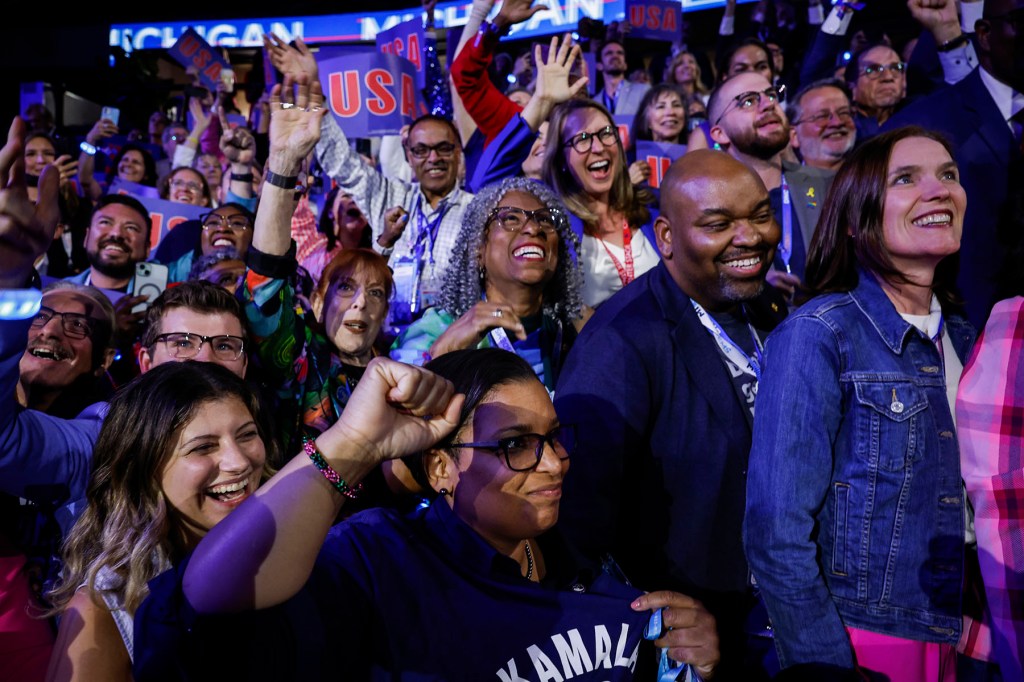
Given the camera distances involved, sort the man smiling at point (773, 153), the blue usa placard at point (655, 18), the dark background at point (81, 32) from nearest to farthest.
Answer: the man smiling at point (773, 153)
the blue usa placard at point (655, 18)
the dark background at point (81, 32)

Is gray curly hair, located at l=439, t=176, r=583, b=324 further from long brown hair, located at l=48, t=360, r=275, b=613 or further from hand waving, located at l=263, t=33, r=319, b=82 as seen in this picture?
long brown hair, located at l=48, t=360, r=275, b=613

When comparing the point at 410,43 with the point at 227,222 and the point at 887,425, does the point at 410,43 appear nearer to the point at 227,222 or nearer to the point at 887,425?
the point at 227,222

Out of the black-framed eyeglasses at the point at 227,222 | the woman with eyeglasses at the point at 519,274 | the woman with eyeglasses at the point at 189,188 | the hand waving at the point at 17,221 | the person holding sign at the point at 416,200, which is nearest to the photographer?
the hand waving at the point at 17,221

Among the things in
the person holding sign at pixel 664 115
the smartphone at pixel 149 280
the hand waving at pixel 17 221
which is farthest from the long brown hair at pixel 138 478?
the person holding sign at pixel 664 115

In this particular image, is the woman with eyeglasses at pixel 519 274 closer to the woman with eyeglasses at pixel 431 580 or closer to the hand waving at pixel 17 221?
the woman with eyeglasses at pixel 431 580

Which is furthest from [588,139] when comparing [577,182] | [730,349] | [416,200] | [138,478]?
[138,478]

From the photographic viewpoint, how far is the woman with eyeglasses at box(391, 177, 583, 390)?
143 inches

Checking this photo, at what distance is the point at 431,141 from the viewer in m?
5.18

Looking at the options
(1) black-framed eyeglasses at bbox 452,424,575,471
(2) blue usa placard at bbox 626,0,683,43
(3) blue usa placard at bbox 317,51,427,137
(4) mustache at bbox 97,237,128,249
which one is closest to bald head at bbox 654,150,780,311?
(1) black-framed eyeglasses at bbox 452,424,575,471

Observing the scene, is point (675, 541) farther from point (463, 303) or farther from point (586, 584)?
point (463, 303)

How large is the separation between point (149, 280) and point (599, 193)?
251cm

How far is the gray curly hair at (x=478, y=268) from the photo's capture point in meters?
3.78

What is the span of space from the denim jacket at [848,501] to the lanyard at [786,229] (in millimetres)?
2114

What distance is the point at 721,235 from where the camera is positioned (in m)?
2.93
